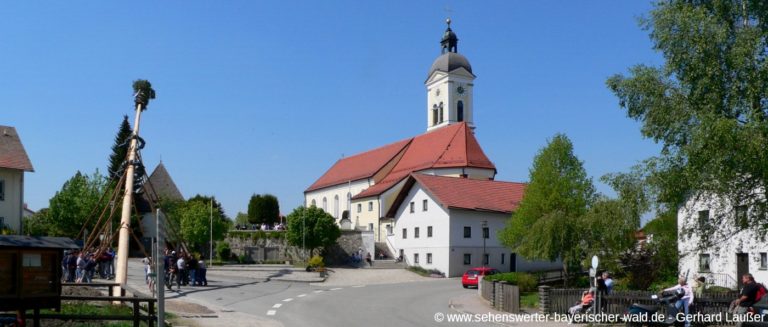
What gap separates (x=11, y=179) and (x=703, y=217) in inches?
1645

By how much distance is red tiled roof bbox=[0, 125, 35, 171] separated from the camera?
45.8 meters

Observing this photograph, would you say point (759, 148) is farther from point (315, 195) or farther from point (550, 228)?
point (315, 195)

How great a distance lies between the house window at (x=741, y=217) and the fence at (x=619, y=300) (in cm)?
210

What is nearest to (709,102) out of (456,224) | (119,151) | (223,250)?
(456,224)

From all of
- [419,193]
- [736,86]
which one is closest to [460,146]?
[419,193]

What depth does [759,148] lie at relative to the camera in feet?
59.6

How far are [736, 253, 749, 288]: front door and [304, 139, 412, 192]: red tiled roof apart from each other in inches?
1872

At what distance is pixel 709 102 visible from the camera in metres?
20.2

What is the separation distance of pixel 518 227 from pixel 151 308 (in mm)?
27951

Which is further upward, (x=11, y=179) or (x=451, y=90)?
(x=451, y=90)

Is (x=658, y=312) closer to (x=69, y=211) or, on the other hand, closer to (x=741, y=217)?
(x=741, y=217)

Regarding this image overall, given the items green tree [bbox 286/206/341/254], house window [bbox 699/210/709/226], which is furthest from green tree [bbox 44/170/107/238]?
house window [bbox 699/210/709/226]

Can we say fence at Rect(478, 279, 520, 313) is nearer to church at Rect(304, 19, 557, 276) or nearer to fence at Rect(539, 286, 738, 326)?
fence at Rect(539, 286, 738, 326)

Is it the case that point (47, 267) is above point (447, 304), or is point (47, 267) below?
above
